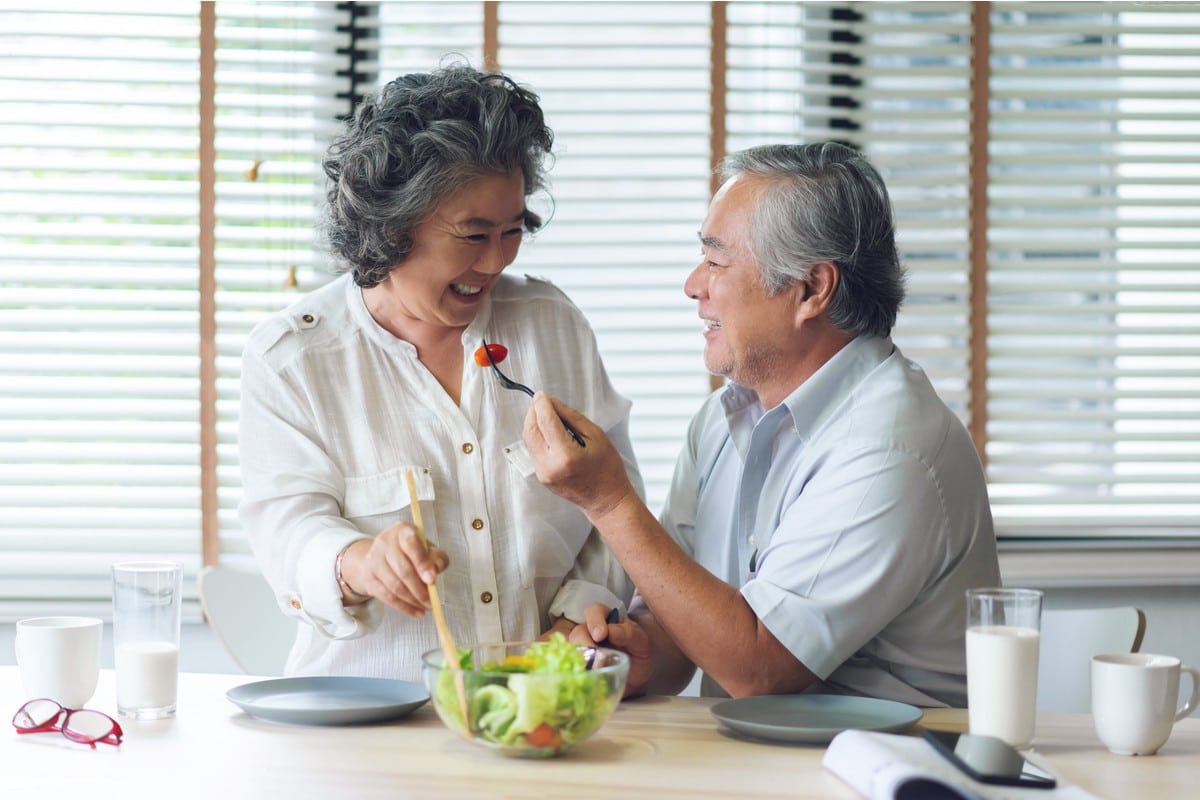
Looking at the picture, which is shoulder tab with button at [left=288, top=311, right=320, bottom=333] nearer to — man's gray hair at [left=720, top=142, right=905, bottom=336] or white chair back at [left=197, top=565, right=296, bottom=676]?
white chair back at [left=197, top=565, right=296, bottom=676]

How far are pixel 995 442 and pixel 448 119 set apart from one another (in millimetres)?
1836

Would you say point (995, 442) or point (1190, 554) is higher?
point (995, 442)

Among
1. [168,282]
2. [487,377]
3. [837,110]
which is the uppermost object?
[837,110]

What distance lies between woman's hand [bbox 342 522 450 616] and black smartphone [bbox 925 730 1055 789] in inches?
23.1

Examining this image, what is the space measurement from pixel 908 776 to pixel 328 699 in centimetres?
74

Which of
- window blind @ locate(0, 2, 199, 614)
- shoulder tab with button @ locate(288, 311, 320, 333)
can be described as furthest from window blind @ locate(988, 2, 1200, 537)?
window blind @ locate(0, 2, 199, 614)

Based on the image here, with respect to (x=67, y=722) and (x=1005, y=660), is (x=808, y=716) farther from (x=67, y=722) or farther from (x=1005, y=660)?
(x=67, y=722)

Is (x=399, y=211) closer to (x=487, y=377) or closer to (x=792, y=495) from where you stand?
(x=487, y=377)

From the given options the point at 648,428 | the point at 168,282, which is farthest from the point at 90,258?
the point at 648,428

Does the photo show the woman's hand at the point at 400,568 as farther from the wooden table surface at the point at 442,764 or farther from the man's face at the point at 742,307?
the man's face at the point at 742,307

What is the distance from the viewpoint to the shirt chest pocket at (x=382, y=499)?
6.07 ft

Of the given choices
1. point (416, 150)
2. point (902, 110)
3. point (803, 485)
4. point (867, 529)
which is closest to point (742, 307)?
point (803, 485)

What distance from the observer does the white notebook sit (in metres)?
1.21

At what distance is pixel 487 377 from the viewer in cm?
194
